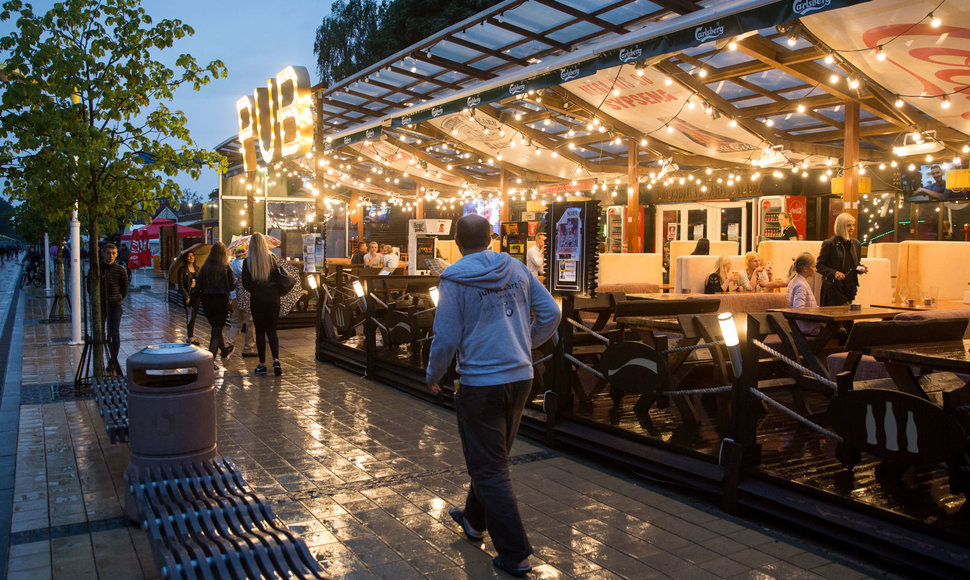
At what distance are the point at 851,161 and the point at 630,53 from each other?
452cm

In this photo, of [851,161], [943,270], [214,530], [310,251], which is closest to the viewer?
[214,530]

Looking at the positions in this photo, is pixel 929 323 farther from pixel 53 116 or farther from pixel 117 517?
pixel 53 116

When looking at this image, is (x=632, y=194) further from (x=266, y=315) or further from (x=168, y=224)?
(x=168, y=224)

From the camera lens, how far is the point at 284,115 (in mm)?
12734

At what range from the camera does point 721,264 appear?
33.7 ft

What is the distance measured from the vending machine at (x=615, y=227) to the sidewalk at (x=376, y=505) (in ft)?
50.4

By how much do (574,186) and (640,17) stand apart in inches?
424

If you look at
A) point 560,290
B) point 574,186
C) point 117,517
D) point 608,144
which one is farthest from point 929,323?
point 574,186

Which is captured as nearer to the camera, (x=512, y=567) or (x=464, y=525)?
(x=512, y=567)

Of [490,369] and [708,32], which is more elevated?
[708,32]

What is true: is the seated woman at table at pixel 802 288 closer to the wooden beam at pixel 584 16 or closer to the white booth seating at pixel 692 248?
the wooden beam at pixel 584 16

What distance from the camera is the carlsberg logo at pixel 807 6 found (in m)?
6.87

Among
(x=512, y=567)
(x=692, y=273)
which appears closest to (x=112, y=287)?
(x=512, y=567)

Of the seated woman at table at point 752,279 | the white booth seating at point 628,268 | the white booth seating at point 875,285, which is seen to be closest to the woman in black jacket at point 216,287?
the white booth seating at point 628,268
